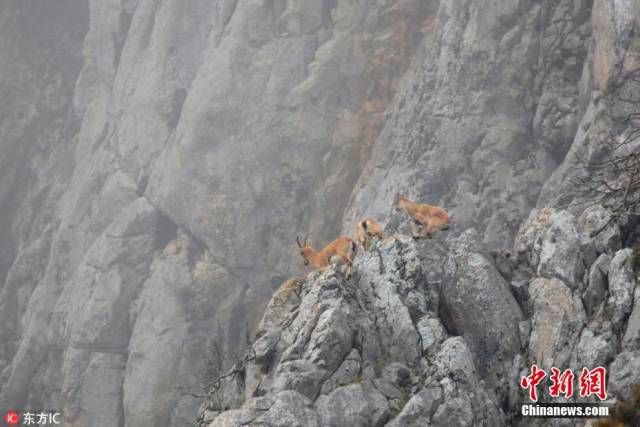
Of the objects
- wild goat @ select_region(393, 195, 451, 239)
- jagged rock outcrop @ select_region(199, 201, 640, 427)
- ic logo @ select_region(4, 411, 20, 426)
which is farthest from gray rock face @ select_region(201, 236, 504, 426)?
ic logo @ select_region(4, 411, 20, 426)

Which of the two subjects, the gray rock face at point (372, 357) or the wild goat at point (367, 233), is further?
the wild goat at point (367, 233)

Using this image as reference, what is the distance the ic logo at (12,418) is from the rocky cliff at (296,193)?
708 millimetres

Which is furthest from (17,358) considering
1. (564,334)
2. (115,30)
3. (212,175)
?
(564,334)

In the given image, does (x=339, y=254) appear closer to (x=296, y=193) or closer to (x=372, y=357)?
(x=372, y=357)

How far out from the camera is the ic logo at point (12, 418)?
50.2m

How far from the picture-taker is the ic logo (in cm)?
5021

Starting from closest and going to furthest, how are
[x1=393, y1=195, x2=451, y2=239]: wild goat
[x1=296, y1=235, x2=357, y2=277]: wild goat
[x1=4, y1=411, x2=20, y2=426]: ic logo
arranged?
[x1=393, y1=195, x2=451, y2=239]: wild goat < [x1=296, y1=235, x2=357, y2=277]: wild goat < [x1=4, y1=411, x2=20, y2=426]: ic logo

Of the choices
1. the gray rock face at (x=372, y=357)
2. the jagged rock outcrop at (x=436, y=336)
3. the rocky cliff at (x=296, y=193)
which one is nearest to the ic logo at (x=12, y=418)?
the rocky cliff at (x=296, y=193)

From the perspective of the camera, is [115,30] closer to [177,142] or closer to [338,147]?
[177,142]

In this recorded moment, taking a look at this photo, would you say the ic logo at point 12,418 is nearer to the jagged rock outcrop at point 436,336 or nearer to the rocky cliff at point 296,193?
the rocky cliff at point 296,193

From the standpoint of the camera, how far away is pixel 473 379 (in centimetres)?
1845

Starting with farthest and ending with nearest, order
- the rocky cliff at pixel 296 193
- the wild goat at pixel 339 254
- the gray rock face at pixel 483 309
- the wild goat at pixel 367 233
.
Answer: the wild goat at pixel 339 254
the wild goat at pixel 367 233
the gray rock face at pixel 483 309
the rocky cliff at pixel 296 193

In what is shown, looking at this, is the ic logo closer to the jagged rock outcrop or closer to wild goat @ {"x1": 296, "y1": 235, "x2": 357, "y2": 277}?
the jagged rock outcrop

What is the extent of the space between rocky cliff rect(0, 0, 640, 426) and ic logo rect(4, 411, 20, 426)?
0.71 m
